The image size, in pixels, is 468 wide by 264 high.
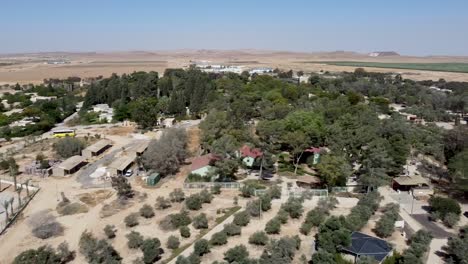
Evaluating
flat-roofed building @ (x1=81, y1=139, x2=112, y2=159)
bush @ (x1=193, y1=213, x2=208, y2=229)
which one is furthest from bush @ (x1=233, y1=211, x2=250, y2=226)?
flat-roofed building @ (x1=81, y1=139, x2=112, y2=159)

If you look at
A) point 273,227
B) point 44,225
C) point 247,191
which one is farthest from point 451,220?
point 44,225

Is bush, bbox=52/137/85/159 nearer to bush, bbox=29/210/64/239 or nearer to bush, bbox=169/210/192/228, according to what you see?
bush, bbox=29/210/64/239

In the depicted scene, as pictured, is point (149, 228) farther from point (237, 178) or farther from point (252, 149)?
point (252, 149)

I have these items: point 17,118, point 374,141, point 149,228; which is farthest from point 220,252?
point 17,118

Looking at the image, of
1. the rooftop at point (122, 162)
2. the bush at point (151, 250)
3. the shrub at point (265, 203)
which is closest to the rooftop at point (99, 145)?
the rooftop at point (122, 162)

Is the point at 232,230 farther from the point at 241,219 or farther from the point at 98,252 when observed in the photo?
the point at 98,252

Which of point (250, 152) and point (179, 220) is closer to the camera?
point (179, 220)
